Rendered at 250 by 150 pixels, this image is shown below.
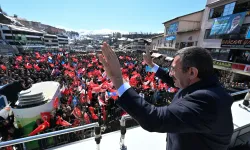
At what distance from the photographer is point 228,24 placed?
699 inches

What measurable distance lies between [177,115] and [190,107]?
0.12m

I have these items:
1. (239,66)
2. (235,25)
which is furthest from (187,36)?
(239,66)

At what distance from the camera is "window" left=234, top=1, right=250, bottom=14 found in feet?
52.6

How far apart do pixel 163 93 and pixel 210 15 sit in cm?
1899

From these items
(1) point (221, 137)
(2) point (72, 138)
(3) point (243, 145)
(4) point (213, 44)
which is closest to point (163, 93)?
(2) point (72, 138)

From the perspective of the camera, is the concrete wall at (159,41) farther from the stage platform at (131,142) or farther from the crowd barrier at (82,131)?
the stage platform at (131,142)

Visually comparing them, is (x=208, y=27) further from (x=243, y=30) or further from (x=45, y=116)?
(x=45, y=116)

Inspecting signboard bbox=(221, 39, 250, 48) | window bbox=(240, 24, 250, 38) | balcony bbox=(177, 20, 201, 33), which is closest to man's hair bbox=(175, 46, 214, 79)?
signboard bbox=(221, 39, 250, 48)

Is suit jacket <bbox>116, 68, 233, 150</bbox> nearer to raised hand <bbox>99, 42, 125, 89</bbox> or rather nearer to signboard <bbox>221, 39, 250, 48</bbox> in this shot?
raised hand <bbox>99, 42, 125, 89</bbox>

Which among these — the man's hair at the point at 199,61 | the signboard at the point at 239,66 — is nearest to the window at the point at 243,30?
the signboard at the point at 239,66

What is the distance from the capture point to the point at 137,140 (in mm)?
2635

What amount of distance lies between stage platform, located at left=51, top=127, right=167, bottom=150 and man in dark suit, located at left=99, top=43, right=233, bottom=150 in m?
1.21

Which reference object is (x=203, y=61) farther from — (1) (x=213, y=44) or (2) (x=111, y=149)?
(1) (x=213, y=44)

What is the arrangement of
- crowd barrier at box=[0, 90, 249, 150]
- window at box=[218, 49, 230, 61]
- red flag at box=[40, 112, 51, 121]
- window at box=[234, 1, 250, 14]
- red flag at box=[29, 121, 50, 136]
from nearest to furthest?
crowd barrier at box=[0, 90, 249, 150] → red flag at box=[29, 121, 50, 136] → red flag at box=[40, 112, 51, 121] → window at box=[234, 1, 250, 14] → window at box=[218, 49, 230, 61]
